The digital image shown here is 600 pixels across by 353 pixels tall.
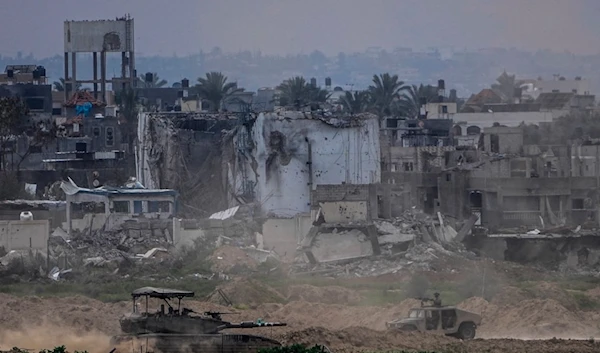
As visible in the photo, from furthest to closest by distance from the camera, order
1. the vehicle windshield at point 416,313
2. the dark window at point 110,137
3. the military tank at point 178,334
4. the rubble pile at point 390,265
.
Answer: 1. the dark window at point 110,137
2. the rubble pile at point 390,265
3. the vehicle windshield at point 416,313
4. the military tank at point 178,334

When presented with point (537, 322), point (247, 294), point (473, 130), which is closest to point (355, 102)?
point (473, 130)

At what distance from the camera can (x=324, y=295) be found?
150 feet

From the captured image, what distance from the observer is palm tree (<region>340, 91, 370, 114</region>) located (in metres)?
93.5

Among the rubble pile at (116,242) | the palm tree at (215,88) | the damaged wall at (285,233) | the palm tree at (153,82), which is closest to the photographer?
the rubble pile at (116,242)

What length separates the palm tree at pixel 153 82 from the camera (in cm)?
11431

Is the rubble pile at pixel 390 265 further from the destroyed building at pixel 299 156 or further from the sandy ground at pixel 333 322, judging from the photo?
the destroyed building at pixel 299 156

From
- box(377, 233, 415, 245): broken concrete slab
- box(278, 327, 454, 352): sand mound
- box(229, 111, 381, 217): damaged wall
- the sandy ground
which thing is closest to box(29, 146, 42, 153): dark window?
box(229, 111, 381, 217): damaged wall

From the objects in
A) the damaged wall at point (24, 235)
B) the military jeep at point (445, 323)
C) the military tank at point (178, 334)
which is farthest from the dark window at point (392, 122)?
the military tank at point (178, 334)

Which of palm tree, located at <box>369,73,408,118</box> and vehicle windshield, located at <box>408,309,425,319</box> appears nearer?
vehicle windshield, located at <box>408,309,425,319</box>

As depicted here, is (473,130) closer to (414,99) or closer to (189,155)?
(414,99)

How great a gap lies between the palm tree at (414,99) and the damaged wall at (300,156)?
3843 centimetres

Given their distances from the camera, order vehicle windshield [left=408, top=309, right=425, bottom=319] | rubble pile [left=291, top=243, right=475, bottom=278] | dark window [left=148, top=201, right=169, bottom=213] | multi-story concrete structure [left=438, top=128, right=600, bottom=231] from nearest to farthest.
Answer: vehicle windshield [left=408, top=309, right=425, bottom=319], rubble pile [left=291, top=243, right=475, bottom=278], dark window [left=148, top=201, right=169, bottom=213], multi-story concrete structure [left=438, top=128, right=600, bottom=231]

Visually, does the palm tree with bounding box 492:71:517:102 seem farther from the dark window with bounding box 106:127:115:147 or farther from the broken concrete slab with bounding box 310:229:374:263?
the broken concrete slab with bounding box 310:229:374:263

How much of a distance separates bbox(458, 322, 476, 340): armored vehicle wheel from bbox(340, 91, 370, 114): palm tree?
2135 inches
